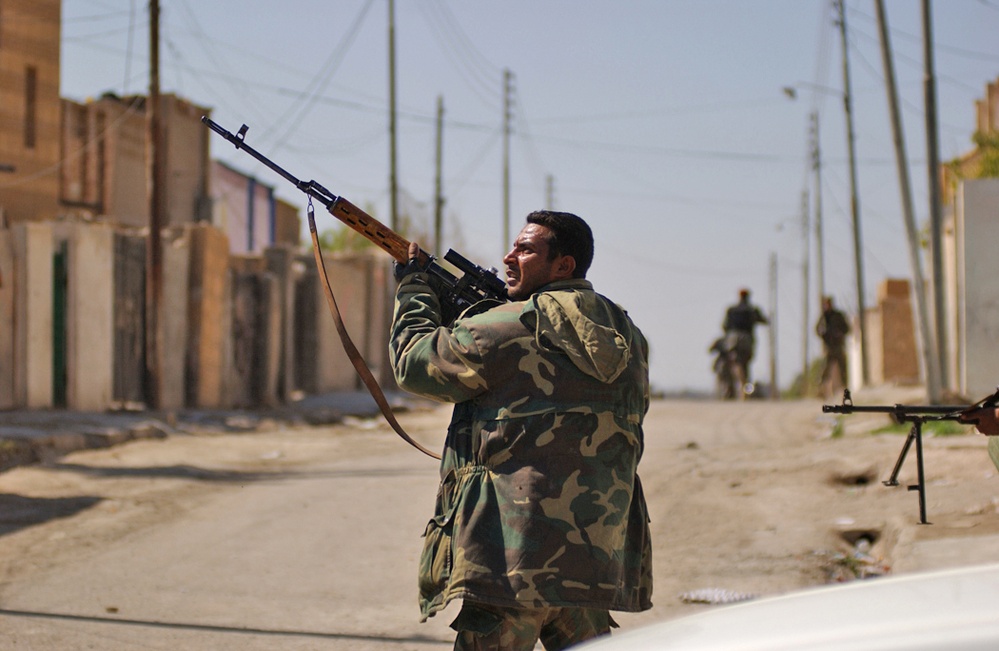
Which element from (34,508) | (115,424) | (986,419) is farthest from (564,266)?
(115,424)

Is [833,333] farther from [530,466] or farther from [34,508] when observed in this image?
[530,466]

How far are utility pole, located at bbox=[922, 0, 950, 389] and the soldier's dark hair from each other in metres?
10.6

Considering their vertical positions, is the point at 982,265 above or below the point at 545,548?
above

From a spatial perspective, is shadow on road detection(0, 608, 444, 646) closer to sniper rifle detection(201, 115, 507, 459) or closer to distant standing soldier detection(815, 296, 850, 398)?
sniper rifle detection(201, 115, 507, 459)

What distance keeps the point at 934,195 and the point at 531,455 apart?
11.0m

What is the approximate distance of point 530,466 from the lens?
3287 millimetres

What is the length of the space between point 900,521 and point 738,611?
532cm

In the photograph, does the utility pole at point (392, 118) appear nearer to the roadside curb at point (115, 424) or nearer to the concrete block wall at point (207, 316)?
the roadside curb at point (115, 424)

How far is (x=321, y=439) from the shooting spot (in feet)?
48.7

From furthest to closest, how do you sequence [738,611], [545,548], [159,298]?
[159,298]
[545,548]
[738,611]

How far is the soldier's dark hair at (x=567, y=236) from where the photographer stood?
11.5 ft

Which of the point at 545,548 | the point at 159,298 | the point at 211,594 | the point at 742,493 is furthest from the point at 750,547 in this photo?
the point at 159,298

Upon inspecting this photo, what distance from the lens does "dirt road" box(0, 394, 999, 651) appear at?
19.1ft

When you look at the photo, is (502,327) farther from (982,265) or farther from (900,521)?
(982,265)
